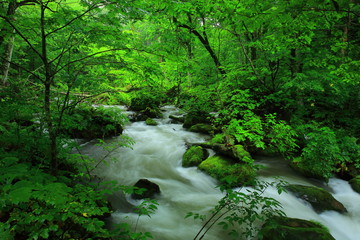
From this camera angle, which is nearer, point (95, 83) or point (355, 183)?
point (95, 83)

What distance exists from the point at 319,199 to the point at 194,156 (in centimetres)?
383

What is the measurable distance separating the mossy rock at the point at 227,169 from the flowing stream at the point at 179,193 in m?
0.26

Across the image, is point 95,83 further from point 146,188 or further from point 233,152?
point 233,152

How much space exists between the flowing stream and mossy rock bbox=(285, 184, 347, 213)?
13 cm

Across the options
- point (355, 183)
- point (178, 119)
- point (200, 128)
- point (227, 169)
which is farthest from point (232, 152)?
point (178, 119)

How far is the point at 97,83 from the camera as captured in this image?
3.55 meters

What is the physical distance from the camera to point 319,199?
471cm

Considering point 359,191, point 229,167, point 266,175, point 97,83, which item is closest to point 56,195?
point 97,83

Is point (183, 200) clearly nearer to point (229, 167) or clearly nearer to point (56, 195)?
point (229, 167)

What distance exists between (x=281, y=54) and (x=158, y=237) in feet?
22.3

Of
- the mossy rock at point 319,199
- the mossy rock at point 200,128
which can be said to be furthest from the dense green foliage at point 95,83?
the mossy rock at point 200,128

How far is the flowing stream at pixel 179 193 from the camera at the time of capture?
405cm

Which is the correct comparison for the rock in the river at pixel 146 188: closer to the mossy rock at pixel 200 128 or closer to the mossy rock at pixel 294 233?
the mossy rock at pixel 294 233

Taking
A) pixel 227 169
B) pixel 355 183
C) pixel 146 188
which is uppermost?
pixel 355 183
